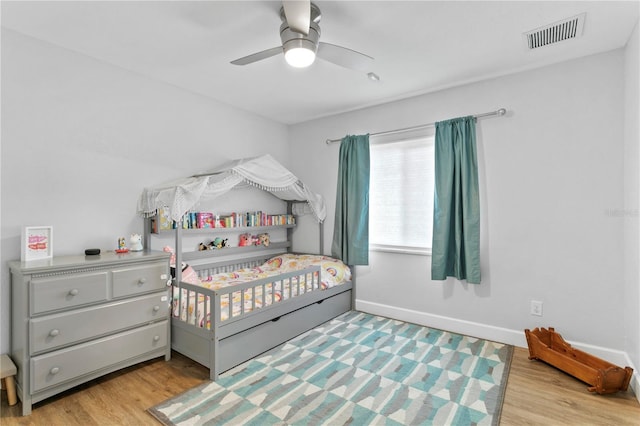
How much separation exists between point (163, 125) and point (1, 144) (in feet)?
3.95

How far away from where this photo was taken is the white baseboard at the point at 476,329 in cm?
249

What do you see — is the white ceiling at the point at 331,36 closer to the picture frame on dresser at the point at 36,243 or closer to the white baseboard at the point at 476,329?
the picture frame on dresser at the point at 36,243

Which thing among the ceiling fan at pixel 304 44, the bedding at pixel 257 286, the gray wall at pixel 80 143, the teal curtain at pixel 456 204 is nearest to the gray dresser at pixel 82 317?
the bedding at pixel 257 286

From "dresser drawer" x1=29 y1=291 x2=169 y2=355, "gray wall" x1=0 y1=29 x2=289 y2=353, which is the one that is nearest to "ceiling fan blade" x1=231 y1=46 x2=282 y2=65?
"gray wall" x1=0 y1=29 x2=289 y2=353

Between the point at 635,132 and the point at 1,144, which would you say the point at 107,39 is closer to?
the point at 1,144

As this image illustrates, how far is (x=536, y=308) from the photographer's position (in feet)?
9.30

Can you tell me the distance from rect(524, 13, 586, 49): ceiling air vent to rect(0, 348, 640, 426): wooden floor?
247 cm

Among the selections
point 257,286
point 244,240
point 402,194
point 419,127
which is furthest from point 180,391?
point 419,127

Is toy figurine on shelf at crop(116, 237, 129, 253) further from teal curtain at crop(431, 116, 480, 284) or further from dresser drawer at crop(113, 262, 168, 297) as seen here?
teal curtain at crop(431, 116, 480, 284)

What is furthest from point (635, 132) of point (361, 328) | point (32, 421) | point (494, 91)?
point (32, 421)

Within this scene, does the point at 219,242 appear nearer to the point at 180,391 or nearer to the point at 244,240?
the point at 244,240

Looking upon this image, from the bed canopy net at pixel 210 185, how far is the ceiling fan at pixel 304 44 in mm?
1111

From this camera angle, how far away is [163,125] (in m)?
3.15

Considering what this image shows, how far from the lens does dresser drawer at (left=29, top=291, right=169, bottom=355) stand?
1.99 metres
